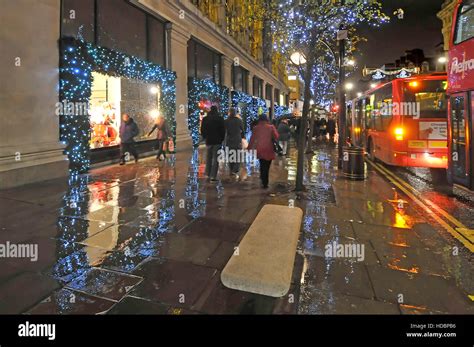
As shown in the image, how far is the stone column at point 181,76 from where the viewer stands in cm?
1564

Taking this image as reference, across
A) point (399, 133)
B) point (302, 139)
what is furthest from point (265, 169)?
point (399, 133)

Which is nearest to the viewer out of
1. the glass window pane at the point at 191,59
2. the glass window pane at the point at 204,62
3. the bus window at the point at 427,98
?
the bus window at the point at 427,98

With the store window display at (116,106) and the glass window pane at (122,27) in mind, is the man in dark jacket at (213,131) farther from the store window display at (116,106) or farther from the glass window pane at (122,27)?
the glass window pane at (122,27)

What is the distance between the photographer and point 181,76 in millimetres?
16312

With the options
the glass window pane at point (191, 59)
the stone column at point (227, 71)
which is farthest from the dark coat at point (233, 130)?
the stone column at point (227, 71)

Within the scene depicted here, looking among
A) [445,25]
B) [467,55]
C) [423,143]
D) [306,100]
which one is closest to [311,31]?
[306,100]

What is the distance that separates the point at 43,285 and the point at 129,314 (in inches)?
45.4

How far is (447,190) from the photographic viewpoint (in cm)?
942

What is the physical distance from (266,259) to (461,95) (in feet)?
23.3

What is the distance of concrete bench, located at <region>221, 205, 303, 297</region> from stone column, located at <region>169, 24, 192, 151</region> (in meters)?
12.4

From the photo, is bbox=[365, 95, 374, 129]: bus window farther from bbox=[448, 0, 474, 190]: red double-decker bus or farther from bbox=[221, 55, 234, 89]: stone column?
bbox=[221, 55, 234, 89]: stone column

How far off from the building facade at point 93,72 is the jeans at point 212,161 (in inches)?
142

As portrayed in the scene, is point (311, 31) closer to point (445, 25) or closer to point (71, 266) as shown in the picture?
point (71, 266)

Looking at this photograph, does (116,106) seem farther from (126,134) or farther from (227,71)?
(227,71)
